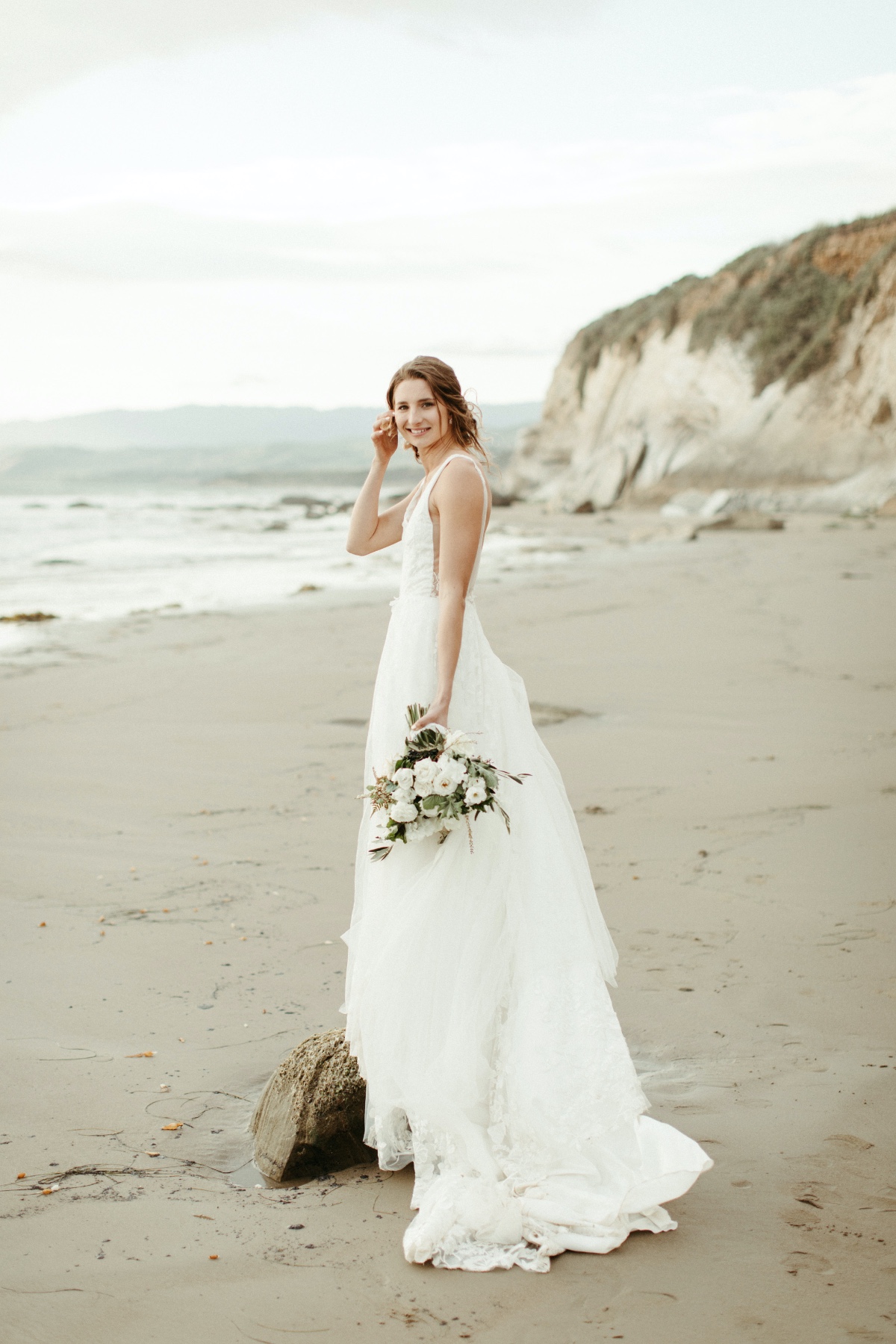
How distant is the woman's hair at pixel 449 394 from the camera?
293cm

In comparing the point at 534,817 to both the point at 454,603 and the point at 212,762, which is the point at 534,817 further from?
the point at 212,762

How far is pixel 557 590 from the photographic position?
42.9 feet

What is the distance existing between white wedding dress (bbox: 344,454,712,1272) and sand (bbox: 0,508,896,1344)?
11cm

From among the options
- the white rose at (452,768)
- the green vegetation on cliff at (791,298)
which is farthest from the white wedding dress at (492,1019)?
the green vegetation on cliff at (791,298)

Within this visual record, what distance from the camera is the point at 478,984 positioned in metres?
2.73

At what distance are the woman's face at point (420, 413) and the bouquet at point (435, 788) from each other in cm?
79

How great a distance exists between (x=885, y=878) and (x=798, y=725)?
97.0 inches

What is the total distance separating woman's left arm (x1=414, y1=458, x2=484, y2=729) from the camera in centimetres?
281

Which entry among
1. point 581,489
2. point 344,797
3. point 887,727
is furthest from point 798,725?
point 581,489

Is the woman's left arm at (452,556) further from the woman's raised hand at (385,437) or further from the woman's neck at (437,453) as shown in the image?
the woman's raised hand at (385,437)

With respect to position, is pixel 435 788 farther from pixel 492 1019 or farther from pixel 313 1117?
pixel 313 1117

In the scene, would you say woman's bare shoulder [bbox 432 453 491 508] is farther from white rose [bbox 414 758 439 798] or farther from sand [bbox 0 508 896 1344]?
sand [bbox 0 508 896 1344]

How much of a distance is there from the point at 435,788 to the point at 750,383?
28.7 metres

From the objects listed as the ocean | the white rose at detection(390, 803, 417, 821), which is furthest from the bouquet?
the ocean
